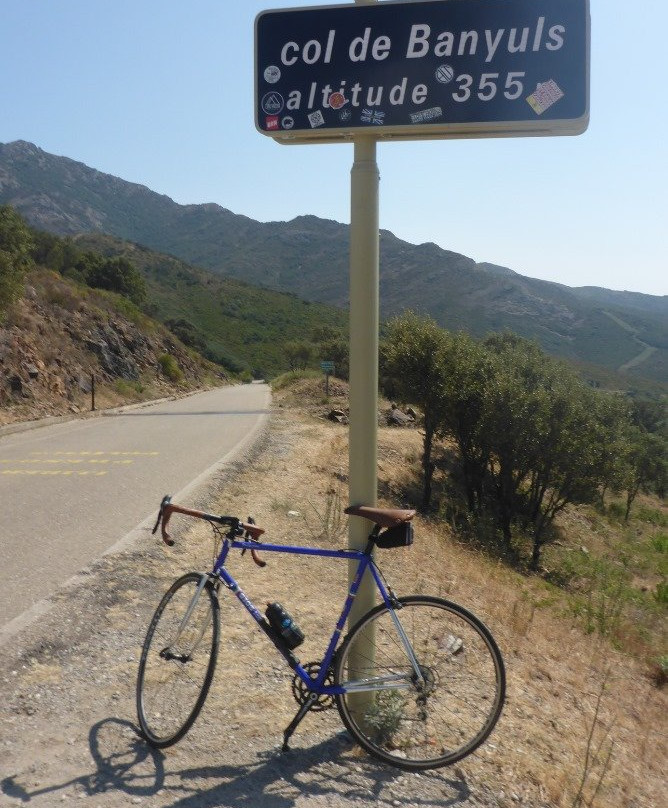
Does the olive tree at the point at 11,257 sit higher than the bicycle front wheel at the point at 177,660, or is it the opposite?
the olive tree at the point at 11,257

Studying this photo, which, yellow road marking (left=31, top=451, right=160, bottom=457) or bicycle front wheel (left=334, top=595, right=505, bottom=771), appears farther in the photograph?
yellow road marking (left=31, top=451, right=160, bottom=457)

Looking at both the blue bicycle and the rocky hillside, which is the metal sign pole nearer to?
the blue bicycle

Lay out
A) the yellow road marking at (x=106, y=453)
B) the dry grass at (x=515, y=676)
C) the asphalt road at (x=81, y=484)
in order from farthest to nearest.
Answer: the yellow road marking at (x=106, y=453) → the asphalt road at (x=81, y=484) → the dry grass at (x=515, y=676)

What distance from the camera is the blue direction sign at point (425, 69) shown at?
3049mm

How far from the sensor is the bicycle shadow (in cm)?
270

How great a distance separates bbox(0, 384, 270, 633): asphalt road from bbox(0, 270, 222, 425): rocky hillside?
229cm

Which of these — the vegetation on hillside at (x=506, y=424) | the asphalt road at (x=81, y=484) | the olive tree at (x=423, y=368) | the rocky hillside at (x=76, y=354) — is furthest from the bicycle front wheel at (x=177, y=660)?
the olive tree at (x=423, y=368)

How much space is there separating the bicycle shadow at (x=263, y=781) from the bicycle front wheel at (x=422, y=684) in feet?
0.33

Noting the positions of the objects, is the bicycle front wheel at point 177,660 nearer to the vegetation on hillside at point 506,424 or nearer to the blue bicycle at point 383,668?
the blue bicycle at point 383,668

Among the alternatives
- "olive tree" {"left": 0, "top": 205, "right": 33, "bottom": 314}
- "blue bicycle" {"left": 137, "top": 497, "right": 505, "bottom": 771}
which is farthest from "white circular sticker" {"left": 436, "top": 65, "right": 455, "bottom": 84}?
"olive tree" {"left": 0, "top": 205, "right": 33, "bottom": 314}

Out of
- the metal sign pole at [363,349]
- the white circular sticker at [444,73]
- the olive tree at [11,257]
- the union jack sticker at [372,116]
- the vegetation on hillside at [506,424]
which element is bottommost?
the vegetation on hillside at [506,424]

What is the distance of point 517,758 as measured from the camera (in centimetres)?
317

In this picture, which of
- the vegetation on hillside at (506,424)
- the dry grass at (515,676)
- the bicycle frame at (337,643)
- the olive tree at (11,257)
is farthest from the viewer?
the vegetation on hillside at (506,424)

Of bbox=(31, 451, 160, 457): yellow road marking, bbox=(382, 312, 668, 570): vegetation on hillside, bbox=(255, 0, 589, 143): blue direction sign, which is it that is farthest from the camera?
bbox=(382, 312, 668, 570): vegetation on hillside
